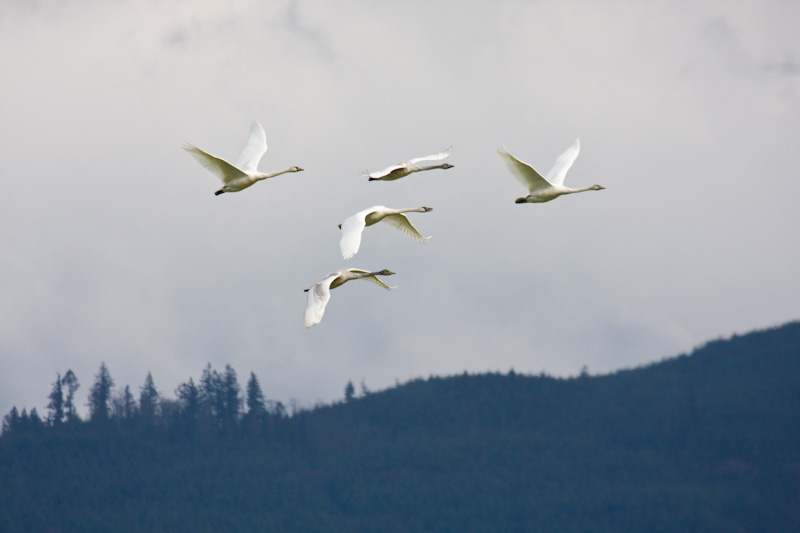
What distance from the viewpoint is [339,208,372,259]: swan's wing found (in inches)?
1238

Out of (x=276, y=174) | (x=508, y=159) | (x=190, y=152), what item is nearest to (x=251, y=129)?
(x=276, y=174)

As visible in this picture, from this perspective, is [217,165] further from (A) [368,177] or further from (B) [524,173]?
(B) [524,173]

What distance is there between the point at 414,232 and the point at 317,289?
656 cm

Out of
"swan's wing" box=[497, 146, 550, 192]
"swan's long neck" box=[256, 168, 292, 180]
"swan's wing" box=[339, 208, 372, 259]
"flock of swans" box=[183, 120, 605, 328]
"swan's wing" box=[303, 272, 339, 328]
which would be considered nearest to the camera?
"swan's wing" box=[303, 272, 339, 328]

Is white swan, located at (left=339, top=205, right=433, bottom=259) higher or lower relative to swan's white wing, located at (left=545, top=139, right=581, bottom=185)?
lower

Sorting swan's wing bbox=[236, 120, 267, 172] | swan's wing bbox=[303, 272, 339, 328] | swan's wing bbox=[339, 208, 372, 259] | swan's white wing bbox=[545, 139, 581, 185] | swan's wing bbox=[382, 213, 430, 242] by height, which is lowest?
swan's wing bbox=[303, 272, 339, 328]

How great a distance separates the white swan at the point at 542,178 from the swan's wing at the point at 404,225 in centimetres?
331

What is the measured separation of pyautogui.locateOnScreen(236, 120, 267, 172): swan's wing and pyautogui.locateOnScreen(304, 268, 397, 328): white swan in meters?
4.61

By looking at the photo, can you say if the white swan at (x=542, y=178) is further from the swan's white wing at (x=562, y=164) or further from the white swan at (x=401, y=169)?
the white swan at (x=401, y=169)

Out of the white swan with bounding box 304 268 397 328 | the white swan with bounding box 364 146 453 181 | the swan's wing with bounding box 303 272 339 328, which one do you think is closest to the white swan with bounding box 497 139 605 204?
the white swan with bounding box 364 146 453 181

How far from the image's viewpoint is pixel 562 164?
39.8m

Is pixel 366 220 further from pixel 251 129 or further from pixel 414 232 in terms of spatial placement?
pixel 251 129

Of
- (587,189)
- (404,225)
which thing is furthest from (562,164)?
(404,225)

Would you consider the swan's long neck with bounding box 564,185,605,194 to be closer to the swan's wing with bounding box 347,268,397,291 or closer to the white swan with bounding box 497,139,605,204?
the white swan with bounding box 497,139,605,204
